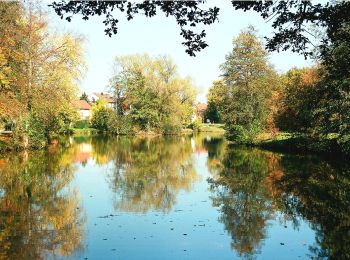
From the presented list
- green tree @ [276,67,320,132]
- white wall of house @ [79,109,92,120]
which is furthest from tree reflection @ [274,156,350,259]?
white wall of house @ [79,109,92,120]

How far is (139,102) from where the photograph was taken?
62719mm

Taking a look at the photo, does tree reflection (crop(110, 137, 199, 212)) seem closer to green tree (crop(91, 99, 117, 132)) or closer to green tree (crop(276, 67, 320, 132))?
green tree (crop(276, 67, 320, 132))

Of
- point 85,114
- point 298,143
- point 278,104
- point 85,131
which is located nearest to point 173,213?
point 298,143

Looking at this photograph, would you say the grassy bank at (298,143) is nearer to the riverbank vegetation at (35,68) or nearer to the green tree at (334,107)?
the green tree at (334,107)

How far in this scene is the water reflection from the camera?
8.90 meters

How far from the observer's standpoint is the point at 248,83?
1544 inches

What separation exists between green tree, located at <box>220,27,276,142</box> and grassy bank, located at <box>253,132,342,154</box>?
1734 mm

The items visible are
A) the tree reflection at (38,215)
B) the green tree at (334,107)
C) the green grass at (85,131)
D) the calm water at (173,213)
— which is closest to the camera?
the tree reflection at (38,215)

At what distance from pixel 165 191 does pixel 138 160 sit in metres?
10.9

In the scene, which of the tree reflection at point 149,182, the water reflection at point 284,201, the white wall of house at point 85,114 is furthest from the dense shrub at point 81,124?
the water reflection at point 284,201

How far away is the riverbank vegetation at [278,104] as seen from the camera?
24391 millimetres

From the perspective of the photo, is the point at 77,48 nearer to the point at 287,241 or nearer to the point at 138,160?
the point at 138,160

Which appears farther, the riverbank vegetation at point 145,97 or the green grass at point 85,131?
the green grass at point 85,131

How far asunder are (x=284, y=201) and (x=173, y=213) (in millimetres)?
4103
